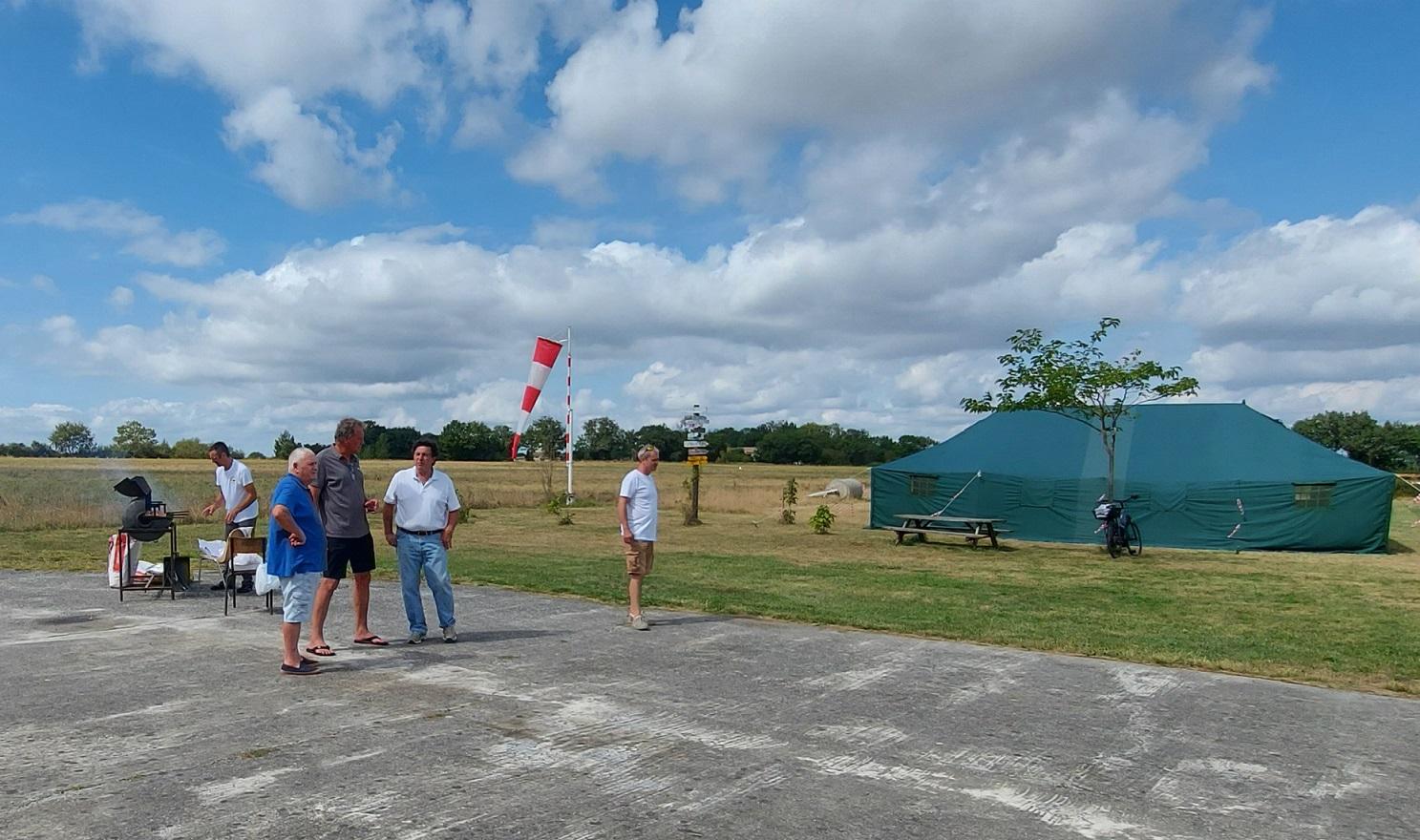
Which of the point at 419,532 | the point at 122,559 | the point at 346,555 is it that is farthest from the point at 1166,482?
the point at 122,559

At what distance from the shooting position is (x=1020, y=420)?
24.5 metres

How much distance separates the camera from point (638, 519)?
8.49 meters

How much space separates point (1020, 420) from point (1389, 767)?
66.0 feet

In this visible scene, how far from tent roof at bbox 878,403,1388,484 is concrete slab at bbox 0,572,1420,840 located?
50.9 ft

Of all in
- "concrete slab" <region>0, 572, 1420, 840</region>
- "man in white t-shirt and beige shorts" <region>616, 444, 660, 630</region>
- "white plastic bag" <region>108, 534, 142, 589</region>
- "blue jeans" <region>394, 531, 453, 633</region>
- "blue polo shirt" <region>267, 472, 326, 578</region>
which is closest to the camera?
"concrete slab" <region>0, 572, 1420, 840</region>

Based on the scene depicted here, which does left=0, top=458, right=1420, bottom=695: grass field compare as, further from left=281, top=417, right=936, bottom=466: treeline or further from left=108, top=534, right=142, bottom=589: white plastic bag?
left=281, top=417, right=936, bottom=466: treeline

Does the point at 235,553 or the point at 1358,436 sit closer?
the point at 235,553

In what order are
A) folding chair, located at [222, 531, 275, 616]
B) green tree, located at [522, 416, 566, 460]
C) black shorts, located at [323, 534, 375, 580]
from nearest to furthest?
1. black shorts, located at [323, 534, 375, 580]
2. folding chair, located at [222, 531, 275, 616]
3. green tree, located at [522, 416, 566, 460]

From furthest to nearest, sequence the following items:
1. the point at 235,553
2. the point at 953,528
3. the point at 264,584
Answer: the point at 953,528
the point at 235,553
the point at 264,584

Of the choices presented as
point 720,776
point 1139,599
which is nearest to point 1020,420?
point 1139,599

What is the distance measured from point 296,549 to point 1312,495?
1960 centimetres

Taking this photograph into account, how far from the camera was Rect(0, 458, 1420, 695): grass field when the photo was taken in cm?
819

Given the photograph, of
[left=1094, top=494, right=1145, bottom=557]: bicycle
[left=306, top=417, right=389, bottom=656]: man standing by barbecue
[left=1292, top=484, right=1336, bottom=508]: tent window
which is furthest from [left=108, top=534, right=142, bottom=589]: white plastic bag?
[left=1292, top=484, right=1336, bottom=508]: tent window

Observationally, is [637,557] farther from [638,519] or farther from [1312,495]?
[1312,495]
